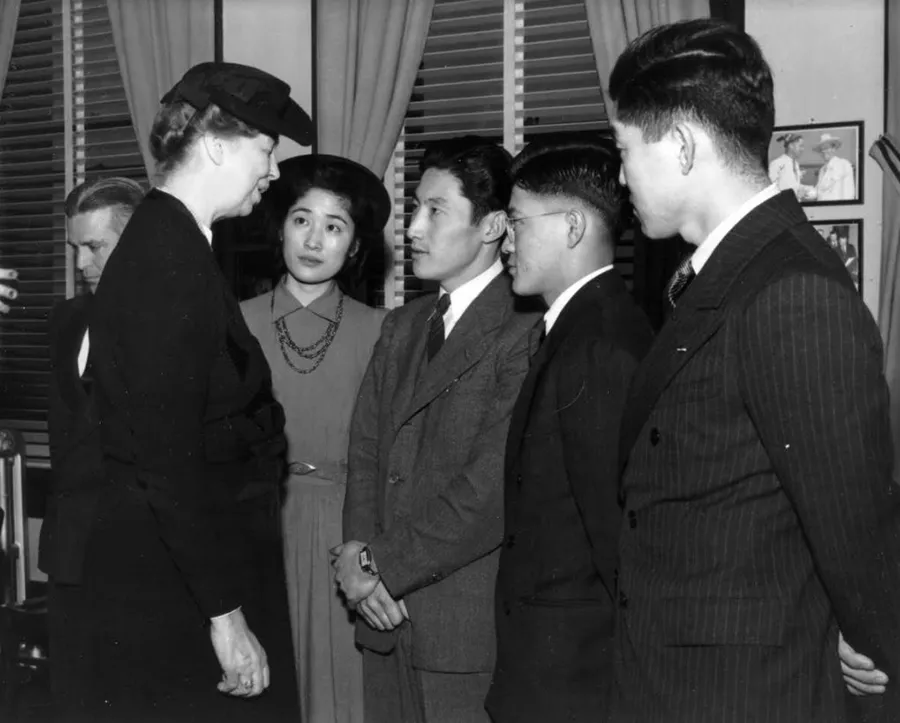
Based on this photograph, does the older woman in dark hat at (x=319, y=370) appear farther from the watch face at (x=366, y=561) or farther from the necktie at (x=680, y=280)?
the necktie at (x=680, y=280)

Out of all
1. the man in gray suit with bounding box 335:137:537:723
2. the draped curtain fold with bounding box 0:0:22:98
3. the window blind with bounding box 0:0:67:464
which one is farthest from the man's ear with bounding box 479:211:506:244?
the draped curtain fold with bounding box 0:0:22:98

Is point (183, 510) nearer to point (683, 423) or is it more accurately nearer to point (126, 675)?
point (126, 675)

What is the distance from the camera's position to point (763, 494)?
1.35 m

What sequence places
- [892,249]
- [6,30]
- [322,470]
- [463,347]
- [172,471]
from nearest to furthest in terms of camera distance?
[172,471]
[463,347]
[322,470]
[892,249]
[6,30]

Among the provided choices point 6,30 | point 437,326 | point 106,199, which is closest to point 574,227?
point 437,326

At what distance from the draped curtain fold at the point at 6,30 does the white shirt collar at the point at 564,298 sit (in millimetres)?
4222

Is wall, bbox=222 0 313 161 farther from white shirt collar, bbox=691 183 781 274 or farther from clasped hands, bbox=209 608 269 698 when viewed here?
white shirt collar, bbox=691 183 781 274

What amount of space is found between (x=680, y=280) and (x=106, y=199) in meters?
1.79

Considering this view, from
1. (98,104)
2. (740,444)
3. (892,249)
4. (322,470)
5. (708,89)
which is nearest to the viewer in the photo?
(740,444)

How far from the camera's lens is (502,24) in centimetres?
424

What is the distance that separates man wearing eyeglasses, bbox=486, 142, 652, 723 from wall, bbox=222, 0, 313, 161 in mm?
2554

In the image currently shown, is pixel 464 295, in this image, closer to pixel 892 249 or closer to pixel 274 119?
pixel 274 119

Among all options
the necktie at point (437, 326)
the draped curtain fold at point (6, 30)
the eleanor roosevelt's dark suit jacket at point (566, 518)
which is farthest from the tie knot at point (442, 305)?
the draped curtain fold at point (6, 30)

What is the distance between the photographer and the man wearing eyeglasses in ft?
6.30
